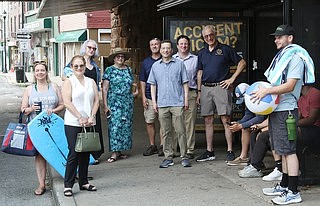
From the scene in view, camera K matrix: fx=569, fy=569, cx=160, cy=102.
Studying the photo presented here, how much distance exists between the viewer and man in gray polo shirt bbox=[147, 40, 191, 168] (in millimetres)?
7961

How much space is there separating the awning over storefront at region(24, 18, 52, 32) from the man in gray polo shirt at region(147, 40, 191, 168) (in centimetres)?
3825

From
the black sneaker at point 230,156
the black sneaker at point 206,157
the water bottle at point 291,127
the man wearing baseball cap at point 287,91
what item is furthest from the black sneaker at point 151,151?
the water bottle at point 291,127

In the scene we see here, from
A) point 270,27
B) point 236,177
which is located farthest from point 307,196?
point 270,27

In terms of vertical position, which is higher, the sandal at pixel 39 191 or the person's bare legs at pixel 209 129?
the person's bare legs at pixel 209 129

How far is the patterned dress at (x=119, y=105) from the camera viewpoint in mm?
8594

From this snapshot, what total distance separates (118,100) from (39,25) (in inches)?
1571

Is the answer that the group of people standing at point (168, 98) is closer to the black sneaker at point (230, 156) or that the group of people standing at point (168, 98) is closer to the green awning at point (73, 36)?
the black sneaker at point (230, 156)

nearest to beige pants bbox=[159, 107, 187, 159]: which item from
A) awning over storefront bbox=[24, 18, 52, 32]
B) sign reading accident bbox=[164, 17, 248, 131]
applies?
sign reading accident bbox=[164, 17, 248, 131]

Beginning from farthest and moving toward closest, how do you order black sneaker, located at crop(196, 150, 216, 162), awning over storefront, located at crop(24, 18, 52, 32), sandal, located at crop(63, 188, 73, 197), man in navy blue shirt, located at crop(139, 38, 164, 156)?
awning over storefront, located at crop(24, 18, 52, 32), man in navy blue shirt, located at crop(139, 38, 164, 156), black sneaker, located at crop(196, 150, 216, 162), sandal, located at crop(63, 188, 73, 197)

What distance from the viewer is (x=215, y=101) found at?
27.2ft

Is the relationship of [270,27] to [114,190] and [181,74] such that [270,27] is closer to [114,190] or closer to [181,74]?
A: [181,74]

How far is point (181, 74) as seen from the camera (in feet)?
26.3

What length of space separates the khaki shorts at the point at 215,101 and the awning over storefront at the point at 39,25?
38147 mm

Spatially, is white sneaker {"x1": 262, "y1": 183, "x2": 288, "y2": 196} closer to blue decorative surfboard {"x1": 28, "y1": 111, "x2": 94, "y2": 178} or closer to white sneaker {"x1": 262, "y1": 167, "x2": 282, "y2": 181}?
white sneaker {"x1": 262, "y1": 167, "x2": 282, "y2": 181}
